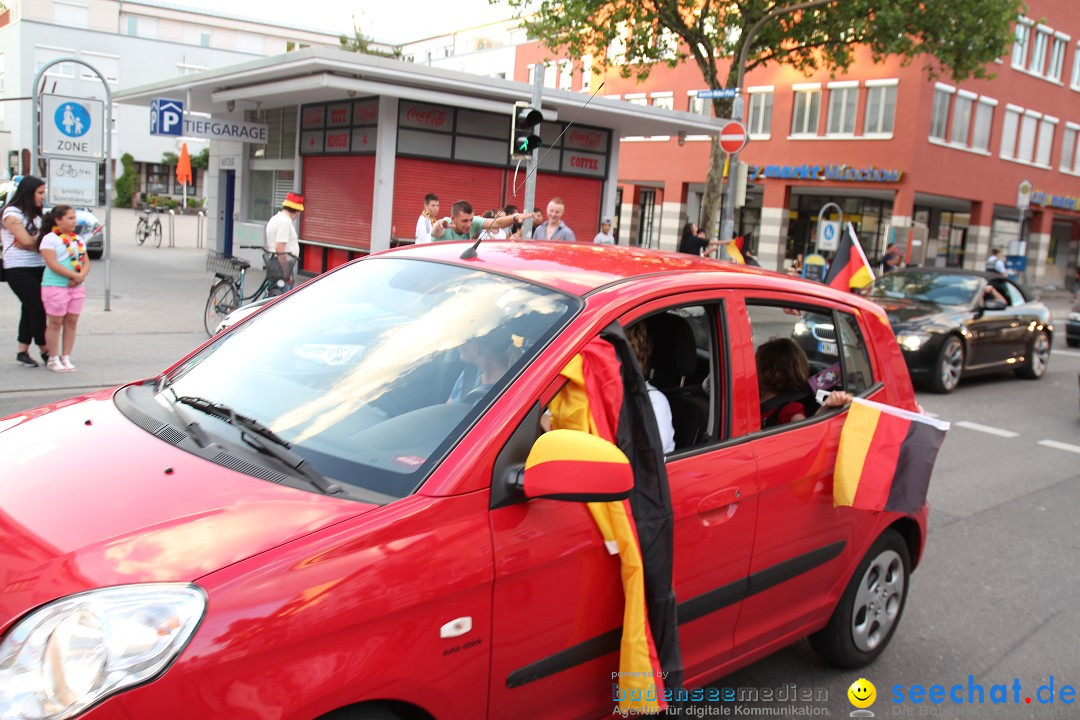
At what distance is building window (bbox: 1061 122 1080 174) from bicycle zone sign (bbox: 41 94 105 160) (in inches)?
1680

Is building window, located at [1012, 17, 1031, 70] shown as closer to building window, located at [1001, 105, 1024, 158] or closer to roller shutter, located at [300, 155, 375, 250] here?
building window, located at [1001, 105, 1024, 158]

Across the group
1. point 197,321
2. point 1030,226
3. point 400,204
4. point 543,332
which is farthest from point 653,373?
point 1030,226

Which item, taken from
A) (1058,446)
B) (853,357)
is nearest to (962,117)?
(1058,446)

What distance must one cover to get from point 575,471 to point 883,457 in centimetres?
177

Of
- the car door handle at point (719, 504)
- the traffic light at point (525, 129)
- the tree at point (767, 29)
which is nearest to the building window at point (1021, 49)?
the tree at point (767, 29)

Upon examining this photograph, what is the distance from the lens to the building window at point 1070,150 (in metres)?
42.7

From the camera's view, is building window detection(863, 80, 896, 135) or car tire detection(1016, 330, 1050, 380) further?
building window detection(863, 80, 896, 135)

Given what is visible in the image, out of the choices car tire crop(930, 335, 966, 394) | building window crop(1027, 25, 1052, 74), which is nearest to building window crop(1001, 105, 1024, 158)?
building window crop(1027, 25, 1052, 74)

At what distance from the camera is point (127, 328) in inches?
484

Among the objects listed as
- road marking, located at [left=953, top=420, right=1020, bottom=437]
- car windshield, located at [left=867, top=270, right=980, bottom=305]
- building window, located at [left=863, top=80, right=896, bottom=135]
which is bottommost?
road marking, located at [left=953, top=420, right=1020, bottom=437]

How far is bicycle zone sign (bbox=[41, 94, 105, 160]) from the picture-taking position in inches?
490

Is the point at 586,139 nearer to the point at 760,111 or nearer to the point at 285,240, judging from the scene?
the point at 285,240

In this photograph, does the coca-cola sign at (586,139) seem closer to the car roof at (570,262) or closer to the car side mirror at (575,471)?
the car roof at (570,262)

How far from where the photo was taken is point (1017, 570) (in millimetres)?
5598
